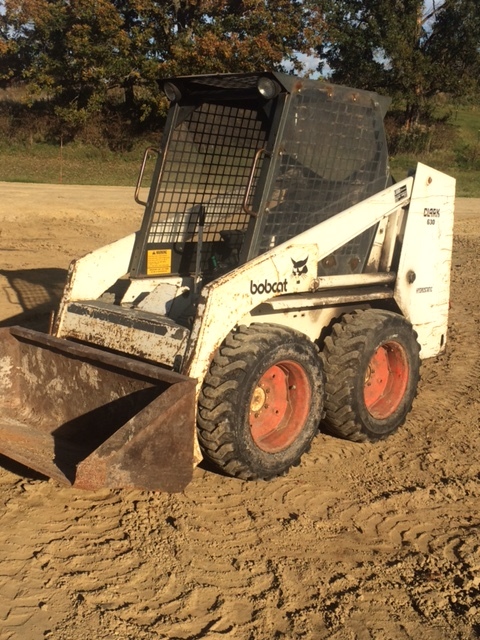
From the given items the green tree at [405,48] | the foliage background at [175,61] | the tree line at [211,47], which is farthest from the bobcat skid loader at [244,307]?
the green tree at [405,48]

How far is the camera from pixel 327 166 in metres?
5.12

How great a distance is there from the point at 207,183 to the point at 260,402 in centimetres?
173

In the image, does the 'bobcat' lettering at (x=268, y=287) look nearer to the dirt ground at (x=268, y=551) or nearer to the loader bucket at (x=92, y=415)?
the loader bucket at (x=92, y=415)

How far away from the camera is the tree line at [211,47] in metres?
27.5

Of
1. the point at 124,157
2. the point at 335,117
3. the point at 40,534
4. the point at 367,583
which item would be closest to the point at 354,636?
the point at 367,583

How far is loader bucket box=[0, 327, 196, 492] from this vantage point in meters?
3.74

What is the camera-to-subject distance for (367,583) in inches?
140

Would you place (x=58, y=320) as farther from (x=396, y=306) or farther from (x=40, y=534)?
(x=396, y=306)

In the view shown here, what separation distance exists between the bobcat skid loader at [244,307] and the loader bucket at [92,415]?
0.01m

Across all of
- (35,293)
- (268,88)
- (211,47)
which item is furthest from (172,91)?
(211,47)

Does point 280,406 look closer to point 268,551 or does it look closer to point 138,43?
point 268,551

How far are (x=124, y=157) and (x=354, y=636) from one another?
26.0 meters

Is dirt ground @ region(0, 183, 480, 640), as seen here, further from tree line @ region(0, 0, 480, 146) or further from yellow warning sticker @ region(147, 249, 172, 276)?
tree line @ region(0, 0, 480, 146)

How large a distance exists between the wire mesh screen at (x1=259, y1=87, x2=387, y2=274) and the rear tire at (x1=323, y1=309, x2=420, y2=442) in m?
0.47
